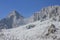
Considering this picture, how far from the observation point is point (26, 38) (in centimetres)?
4159

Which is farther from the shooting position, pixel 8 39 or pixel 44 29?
pixel 44 29

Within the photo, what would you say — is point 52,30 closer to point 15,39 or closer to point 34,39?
point 34,39

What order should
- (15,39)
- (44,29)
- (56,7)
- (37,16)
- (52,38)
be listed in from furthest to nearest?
1. (37,16)
2. (56,7)
3. (44,29)
4. (15,39)
5. (52,38)

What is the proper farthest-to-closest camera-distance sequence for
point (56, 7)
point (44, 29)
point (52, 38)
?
point (56, 7) < point (44, 29) < point (52, 38)

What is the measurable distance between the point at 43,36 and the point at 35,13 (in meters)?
102

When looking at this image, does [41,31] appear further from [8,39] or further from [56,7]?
[56,7]

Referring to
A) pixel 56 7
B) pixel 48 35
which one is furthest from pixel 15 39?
pixel 56 7

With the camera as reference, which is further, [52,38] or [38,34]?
[38,34]

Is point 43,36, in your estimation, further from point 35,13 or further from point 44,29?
point 35,13

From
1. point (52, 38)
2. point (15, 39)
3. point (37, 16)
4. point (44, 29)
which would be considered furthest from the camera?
point (37, 16)

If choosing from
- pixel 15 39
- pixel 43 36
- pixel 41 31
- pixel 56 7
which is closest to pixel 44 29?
pixel 41 31

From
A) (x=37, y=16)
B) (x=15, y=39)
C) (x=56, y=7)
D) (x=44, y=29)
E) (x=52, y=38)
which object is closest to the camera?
(x=52, y=38)

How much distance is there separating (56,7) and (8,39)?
67987 millimetres

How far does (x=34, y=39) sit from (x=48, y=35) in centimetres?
342
